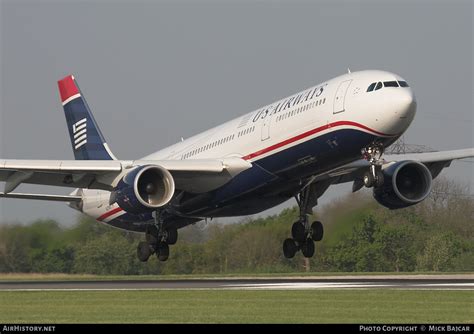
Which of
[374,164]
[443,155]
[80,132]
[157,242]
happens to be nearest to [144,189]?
[157,242]

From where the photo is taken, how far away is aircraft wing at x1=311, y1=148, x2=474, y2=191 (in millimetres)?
37469

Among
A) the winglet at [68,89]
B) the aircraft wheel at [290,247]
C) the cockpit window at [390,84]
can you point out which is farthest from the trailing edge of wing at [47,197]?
the cockpit window at [390,84]

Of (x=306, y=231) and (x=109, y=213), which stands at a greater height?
(x=109, y=213)

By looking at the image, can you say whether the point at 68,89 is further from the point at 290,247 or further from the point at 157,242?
the point at 290,247

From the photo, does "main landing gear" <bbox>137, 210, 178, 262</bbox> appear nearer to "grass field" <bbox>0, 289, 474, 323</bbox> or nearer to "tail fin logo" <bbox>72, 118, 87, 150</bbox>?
"tail fin logo" <bbox>72, 118, 87, 150</bbox>

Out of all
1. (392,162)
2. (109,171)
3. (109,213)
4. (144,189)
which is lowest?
(109,213)

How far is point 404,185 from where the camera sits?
3872cm

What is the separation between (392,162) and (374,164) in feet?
21.1

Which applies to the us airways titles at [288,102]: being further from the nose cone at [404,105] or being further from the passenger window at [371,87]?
the nose cone at [404,105]

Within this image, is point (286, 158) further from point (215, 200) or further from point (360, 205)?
point (360, 205)

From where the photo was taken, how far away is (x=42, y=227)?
44.8 meters

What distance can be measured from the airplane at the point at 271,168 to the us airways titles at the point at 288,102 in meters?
0.05

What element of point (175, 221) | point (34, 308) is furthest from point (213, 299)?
point (175, 221)

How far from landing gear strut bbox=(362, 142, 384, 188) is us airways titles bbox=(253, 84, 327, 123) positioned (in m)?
2.52
